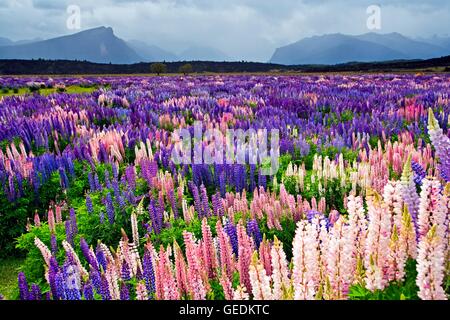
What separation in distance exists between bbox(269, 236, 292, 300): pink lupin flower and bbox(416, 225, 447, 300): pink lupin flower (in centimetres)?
55

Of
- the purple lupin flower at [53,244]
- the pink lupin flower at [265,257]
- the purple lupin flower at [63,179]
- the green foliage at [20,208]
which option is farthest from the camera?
the purple lupin flower at [63,179]

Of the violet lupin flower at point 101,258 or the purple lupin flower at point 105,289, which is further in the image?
the violet lupin flower at point 101,258

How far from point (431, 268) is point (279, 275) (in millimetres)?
672

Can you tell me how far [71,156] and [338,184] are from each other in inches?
160

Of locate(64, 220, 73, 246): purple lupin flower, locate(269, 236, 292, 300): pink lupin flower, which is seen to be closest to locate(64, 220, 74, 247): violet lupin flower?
locate(64, 220, 73, 246): purple lupin flower

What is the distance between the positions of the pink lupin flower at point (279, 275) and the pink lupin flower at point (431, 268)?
55 cm

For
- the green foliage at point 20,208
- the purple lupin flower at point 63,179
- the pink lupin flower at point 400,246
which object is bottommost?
the green foliage at point 20,208

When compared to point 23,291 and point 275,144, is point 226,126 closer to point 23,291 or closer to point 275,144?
point 275,144

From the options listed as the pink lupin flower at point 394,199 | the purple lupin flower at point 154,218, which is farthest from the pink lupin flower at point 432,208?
the purple lupin flower at point 154,218

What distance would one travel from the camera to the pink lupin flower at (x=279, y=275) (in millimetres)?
1864

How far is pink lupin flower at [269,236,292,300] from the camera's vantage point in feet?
6.12

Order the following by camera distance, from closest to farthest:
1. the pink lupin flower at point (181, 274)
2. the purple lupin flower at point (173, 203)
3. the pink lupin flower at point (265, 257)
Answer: the pink lupin flower at point (181, 274) < the pink lupin flower at point (265, 257) < the purple lupin flower at point (173, 203)

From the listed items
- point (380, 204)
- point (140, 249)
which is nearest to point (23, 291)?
point (140, 249)

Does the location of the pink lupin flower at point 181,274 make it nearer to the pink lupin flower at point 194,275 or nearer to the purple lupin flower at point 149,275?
the pink lupin flower at point 194,275
